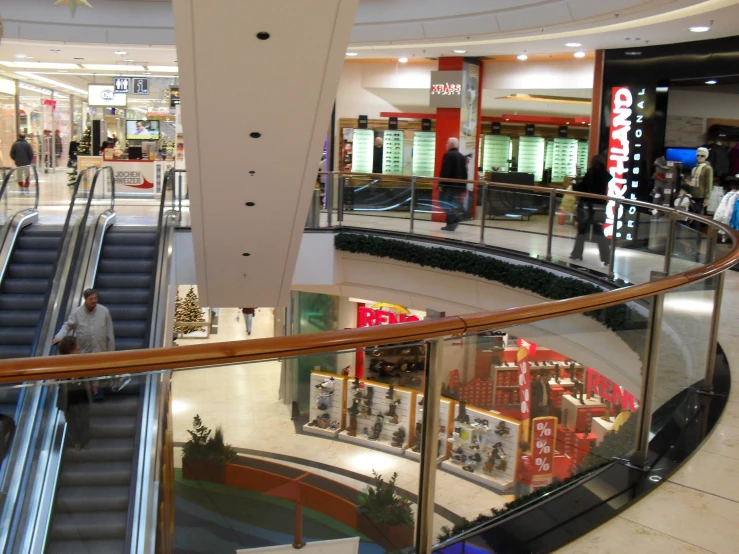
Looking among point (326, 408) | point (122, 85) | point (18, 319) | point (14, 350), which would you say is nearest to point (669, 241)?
point (326, 408)

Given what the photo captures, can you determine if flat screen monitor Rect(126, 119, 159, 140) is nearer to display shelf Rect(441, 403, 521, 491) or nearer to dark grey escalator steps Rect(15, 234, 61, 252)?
dark grey escalator steps Rect(15, 234, 61, 252)

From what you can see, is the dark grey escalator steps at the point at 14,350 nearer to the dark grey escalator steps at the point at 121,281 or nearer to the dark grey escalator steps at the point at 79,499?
the dark grey escalator steps at the point at 121,281

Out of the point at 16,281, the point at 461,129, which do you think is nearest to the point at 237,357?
the point at 16,281

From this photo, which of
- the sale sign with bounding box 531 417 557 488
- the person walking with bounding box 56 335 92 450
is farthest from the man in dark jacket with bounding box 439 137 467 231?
the person walking with bounding box 56 335 92 450

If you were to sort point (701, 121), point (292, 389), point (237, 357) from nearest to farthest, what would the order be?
point (237, 357)
point (292, 389)
point (701, 121)

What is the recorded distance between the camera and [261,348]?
2.21 meters

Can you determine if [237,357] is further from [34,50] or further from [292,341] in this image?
[34,50]

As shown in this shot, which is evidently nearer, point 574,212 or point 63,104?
point 574,212

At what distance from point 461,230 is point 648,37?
4.42m

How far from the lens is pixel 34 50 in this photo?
1686cm

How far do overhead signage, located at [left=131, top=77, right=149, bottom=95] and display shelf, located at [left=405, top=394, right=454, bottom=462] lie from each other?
1831 cm

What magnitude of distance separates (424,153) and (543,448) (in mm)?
17361

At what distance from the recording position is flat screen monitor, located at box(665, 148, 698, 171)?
48.8ft

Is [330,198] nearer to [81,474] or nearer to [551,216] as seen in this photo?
[551,216]
